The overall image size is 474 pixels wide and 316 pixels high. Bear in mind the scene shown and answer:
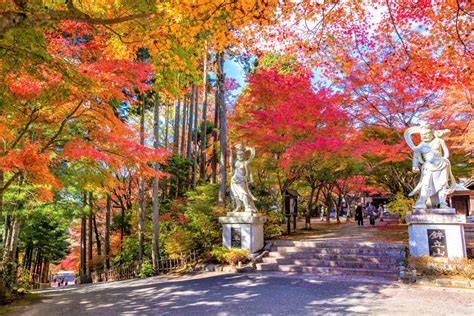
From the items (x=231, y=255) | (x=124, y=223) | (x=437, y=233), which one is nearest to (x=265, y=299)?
(x=231, y=255)

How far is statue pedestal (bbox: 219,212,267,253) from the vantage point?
966cm

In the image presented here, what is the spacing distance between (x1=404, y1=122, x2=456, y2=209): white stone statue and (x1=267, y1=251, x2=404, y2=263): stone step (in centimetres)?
159

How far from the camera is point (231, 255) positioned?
9.14 metres

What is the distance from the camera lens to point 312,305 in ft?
18.0

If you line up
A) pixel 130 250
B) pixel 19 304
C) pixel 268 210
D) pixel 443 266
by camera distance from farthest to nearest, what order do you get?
pixel 130 250 < pixel 268 210 < pixel 443 266 < pixel 19 304

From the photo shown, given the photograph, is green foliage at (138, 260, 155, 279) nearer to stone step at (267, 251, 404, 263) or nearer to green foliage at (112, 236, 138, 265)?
green foliage at (112, 236, 138, 265)

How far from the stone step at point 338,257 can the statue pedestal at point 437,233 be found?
0.60 metres

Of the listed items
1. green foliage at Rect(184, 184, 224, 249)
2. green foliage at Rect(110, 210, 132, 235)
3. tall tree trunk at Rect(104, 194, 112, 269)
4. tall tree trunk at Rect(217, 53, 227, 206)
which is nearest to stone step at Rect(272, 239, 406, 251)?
green foliage at Rect(184, 184, 224, 249)

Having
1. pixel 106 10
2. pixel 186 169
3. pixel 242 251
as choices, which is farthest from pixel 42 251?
pixel 106 10

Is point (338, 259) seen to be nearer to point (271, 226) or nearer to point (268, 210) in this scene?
point (271, 226)

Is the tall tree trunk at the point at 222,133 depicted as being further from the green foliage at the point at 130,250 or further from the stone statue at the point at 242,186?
the green foliage at the point at 130,250

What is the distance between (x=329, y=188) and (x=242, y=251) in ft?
54.2

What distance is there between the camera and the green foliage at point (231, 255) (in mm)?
9133

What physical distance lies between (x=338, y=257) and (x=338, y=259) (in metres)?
0.09
